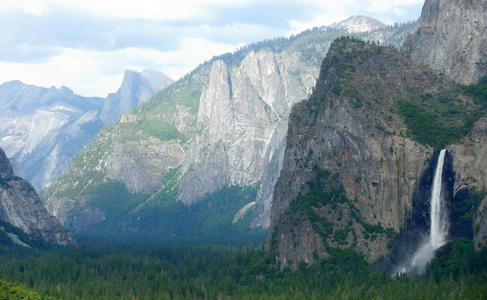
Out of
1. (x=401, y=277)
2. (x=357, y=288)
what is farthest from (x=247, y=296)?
(x=401, y=277)

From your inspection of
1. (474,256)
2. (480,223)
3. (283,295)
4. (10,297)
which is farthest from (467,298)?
(10,297)

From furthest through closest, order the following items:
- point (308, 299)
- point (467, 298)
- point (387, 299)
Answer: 1. point (308, 299)
2. point (387, 299)
3. point (467, 298)

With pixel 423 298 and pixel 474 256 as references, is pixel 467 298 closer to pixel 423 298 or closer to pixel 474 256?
pixel 423 298

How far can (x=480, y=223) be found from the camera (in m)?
195

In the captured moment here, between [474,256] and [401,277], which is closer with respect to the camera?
[474,256]

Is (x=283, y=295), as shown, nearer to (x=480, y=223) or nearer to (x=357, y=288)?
(x=357, y=288)

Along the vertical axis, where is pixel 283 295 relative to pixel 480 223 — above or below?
below

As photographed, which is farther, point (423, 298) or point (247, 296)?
point (247, 296)

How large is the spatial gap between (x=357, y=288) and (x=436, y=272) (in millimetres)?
23062

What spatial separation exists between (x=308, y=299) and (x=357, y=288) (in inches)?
542

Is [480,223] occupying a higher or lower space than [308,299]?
higher

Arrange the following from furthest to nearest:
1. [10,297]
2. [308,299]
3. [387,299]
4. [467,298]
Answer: [10,297] → [308,299] → [387,299] → [467,298]

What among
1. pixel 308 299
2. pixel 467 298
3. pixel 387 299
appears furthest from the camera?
pixel 308 299

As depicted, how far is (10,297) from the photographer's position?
199500 mm
